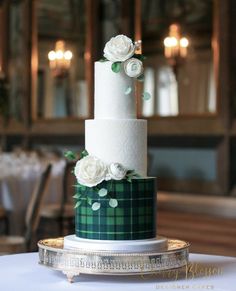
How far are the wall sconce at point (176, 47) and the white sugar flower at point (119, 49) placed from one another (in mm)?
7779

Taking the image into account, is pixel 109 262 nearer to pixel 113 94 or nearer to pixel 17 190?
pixel 113 94

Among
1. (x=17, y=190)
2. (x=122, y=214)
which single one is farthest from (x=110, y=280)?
(x=17, y=190)

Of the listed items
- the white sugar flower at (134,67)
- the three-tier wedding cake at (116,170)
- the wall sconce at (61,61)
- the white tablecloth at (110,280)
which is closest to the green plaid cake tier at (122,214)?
the three-tier wedding cake at (116,170)

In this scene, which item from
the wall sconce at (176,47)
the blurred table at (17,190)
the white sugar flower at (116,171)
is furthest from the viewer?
the wall sconce at (176,47)

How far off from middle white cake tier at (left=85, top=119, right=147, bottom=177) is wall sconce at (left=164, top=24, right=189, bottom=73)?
25.6ft

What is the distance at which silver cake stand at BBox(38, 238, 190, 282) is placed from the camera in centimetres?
205

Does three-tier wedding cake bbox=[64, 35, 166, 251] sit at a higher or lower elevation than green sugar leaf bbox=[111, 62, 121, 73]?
lower

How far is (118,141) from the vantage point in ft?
7.04

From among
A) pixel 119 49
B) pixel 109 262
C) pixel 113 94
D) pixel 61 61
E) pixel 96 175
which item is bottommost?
pixel 109 262

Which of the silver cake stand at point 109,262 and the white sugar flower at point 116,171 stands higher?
the white sugar flower at point 116,171

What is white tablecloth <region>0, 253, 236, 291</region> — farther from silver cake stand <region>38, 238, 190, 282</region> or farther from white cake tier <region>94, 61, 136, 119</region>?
white cake tier <region>94, 61, 136, 119</region>

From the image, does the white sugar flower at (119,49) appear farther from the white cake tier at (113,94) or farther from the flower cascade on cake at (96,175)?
the flower cascade on cake at (96,175)

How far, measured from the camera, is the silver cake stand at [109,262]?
205 cm

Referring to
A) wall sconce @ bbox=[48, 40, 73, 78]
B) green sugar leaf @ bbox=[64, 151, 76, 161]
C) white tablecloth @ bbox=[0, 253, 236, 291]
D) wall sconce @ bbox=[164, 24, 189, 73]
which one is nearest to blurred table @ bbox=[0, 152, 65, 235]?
wall sconce @ bbox=[164, 24, 189, 73]
